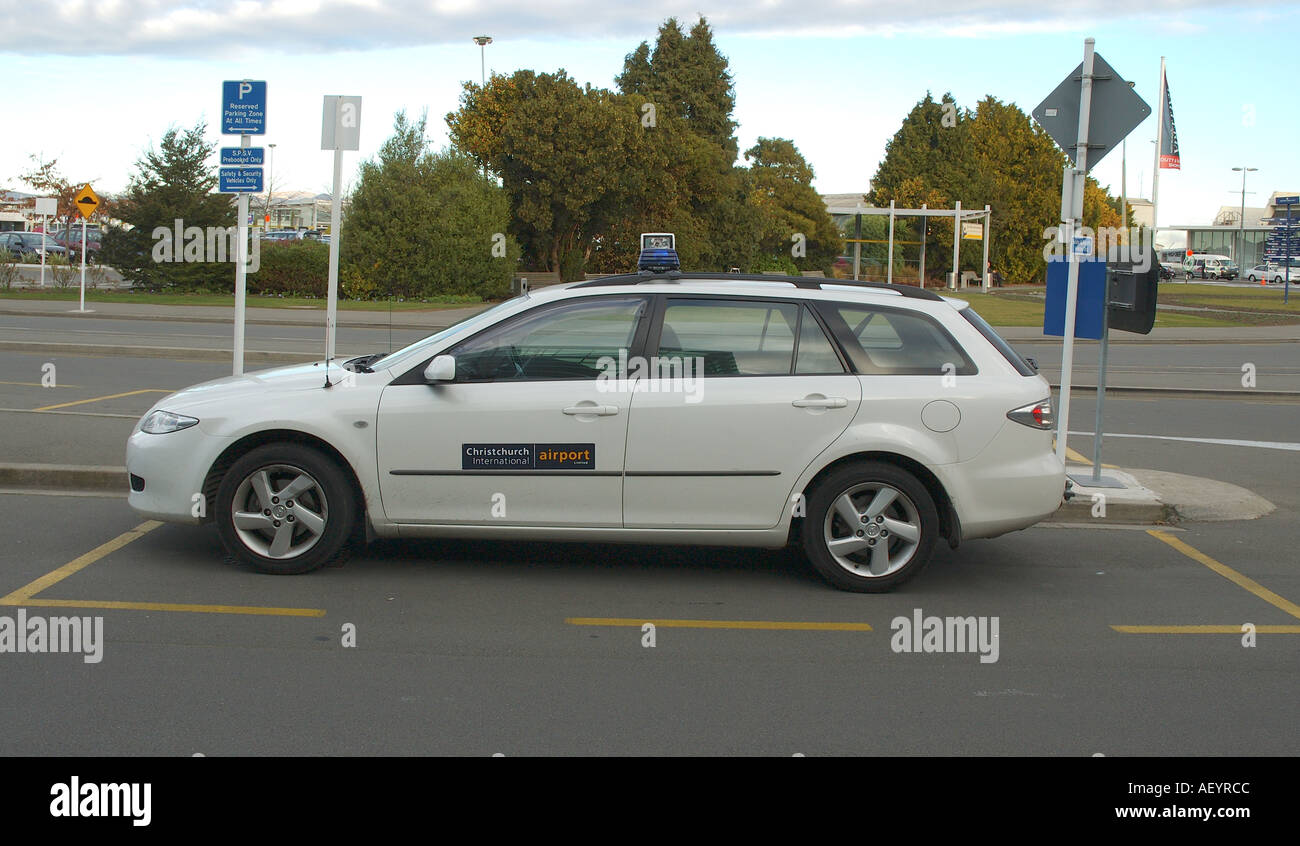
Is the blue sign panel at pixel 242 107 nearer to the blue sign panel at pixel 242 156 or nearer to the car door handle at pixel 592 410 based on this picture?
the blue sign panel at pixel 242 156

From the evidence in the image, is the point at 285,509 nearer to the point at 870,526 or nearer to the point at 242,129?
the point at 870,526

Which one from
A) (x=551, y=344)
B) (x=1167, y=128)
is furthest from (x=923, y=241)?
(x=551, y=344)

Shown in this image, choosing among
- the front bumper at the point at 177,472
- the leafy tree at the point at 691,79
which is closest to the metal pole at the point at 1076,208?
the front bumper at the point at 177,472

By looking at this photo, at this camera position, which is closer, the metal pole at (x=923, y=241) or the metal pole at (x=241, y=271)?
the metal pole at (x=241, y=271)

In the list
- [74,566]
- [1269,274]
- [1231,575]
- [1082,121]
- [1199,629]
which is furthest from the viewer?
[1269,274]

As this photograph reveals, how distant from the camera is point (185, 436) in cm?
660

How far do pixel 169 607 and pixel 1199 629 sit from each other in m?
5.10

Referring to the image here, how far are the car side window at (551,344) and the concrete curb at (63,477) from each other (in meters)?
3.47

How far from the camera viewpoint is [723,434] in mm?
6523

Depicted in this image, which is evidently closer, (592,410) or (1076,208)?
(592,410)

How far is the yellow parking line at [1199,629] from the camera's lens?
20.1ft
